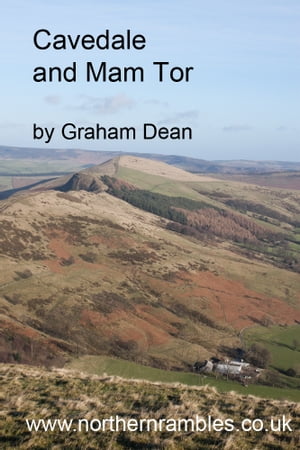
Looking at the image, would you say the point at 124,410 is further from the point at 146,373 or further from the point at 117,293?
the point at 117,293

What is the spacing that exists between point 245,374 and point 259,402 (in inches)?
2901

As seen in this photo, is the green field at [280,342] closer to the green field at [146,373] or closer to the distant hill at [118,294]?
the distant hill at [118,294]

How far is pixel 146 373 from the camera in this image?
85.9m

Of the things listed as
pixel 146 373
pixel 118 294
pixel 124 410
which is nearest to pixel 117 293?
pixel 118 294

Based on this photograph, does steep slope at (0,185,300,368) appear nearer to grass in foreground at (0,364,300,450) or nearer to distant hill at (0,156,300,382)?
distant hill at (0,156,300,382)

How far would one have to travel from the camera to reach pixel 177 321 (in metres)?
129

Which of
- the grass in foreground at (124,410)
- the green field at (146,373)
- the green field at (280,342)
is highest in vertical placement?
the grass in foreground at (124,410)

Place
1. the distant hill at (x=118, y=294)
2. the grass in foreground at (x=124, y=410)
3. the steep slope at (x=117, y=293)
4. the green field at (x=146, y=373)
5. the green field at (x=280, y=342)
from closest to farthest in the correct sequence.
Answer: the grass in foreground at (x=124, y=410), the green field at (x=146, y=373), the distant hill at (x=118, y=294), the steep slope at (x=117, y=293), the green field at (x=280, y=342)

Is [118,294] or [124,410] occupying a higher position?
[124,410]

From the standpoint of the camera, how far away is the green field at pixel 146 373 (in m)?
73.9

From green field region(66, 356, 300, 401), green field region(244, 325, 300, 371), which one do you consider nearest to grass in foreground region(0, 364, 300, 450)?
green field region(66, 356, 300, 401)

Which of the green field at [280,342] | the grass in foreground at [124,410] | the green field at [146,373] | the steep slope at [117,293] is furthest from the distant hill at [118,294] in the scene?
the grass in foreground at [124,410]

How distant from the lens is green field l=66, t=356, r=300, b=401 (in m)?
73.9

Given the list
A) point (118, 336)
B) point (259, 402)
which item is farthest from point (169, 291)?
point (259, 402)
